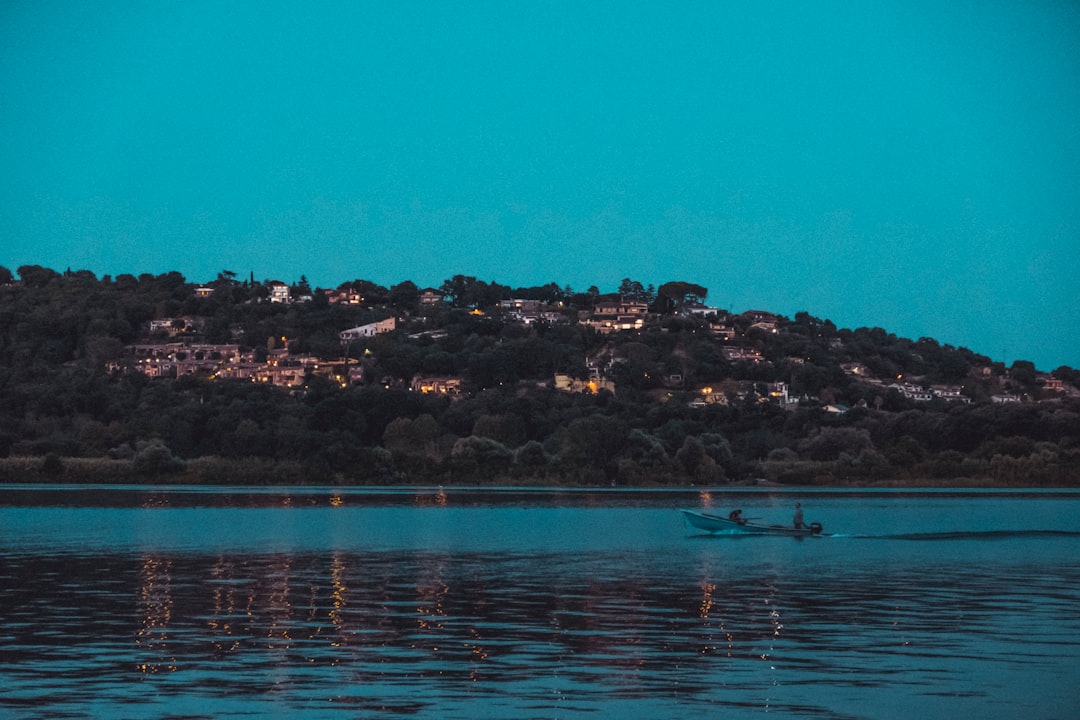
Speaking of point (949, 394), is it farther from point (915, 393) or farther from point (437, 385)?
point (437, 385)

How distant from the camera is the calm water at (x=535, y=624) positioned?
66.4 ft

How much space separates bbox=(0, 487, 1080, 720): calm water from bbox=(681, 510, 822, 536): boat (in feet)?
2.04

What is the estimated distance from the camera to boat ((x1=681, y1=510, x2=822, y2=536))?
5600 cm

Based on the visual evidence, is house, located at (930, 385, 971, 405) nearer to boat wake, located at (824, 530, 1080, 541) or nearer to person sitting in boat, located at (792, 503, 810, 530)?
boat wake, located at (824, 530, 1080, 541)

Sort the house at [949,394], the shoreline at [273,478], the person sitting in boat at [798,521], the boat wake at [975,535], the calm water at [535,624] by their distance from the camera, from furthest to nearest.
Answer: the house at [949,394]
the shoreline at [273,478]
the boat wake at [975,535]
the person sitting in boat at [798,521]
the calm water at [535,624]

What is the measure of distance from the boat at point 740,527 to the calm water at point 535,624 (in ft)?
2.04

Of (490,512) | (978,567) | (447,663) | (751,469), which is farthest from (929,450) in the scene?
(447,663)

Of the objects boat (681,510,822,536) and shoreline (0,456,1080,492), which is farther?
shoreline (0,456,1080,492)

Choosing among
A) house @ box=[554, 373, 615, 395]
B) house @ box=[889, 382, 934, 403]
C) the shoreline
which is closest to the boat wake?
the shoreline

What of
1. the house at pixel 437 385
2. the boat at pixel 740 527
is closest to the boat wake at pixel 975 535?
the boat at pixel 740 527

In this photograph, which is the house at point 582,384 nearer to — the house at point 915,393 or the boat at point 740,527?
the house at point 915,393

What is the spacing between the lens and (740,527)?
186 ft

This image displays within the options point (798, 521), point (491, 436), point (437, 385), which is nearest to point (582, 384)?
A: point (437, 385)

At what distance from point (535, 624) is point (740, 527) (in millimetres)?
29135
